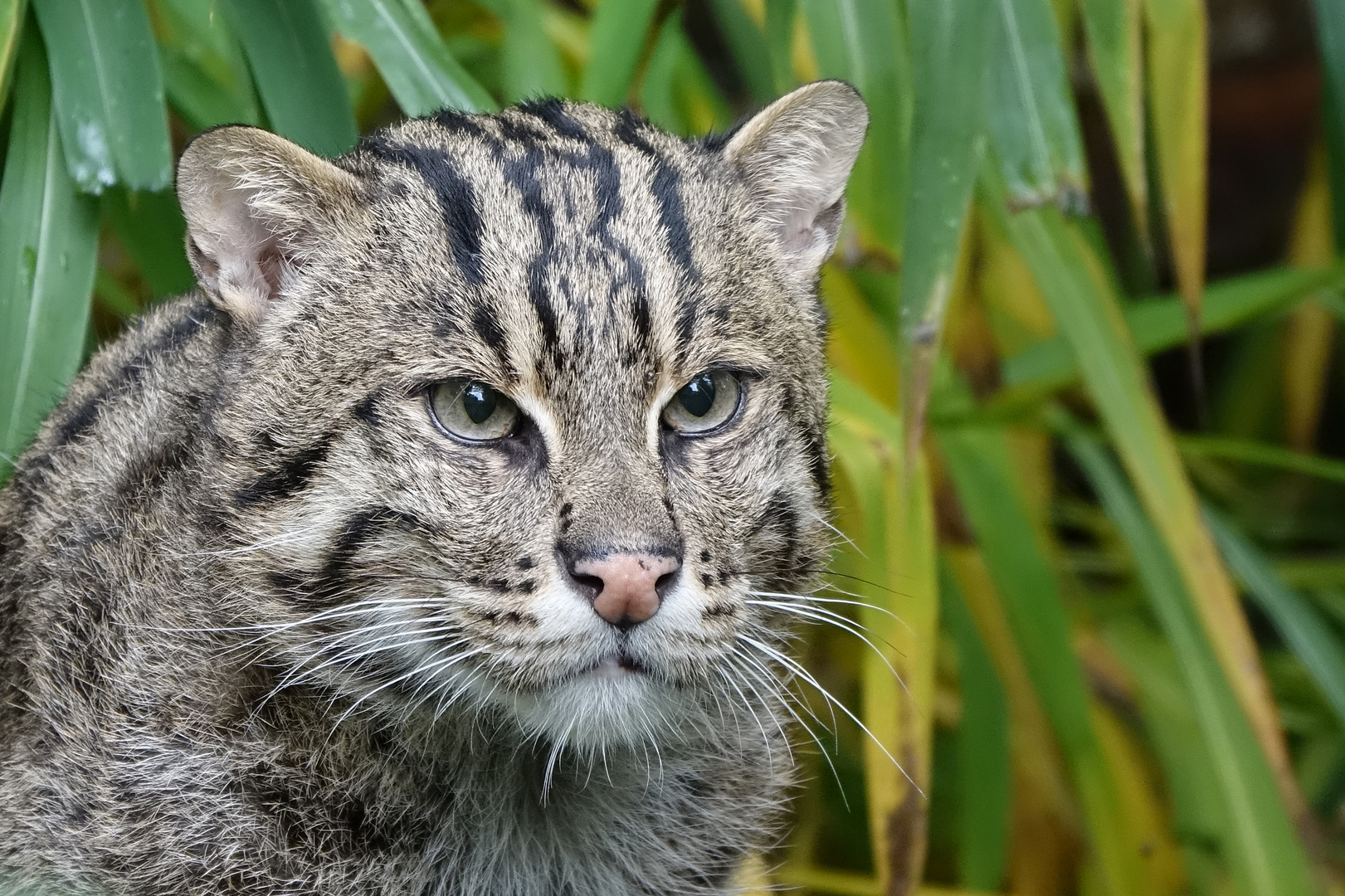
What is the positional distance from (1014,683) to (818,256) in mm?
2251

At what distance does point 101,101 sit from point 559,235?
120 cm

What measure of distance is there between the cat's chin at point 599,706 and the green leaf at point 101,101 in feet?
4.77

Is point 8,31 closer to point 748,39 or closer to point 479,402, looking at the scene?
point 479,402

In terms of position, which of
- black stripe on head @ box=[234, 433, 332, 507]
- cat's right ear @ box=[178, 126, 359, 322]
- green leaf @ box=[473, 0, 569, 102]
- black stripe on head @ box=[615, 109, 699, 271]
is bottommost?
black stripe on head @ box=[234, 433, 332, 507]

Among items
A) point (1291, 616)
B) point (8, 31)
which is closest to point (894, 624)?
point (1291, 616)

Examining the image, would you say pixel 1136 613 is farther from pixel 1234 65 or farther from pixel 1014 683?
pixel 1234 65

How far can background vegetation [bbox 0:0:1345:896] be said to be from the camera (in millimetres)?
3129

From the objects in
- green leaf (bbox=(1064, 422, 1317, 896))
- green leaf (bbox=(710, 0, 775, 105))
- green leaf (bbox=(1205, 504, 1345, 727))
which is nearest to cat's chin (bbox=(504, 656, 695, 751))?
green leaf (bbox=(1064, 422, 1317, 896))

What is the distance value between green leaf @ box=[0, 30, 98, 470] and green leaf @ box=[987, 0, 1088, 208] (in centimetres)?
202

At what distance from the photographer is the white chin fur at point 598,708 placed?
247 cm

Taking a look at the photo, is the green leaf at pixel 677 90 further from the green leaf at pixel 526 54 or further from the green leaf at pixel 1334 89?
the green leaf at pixel 1334 89

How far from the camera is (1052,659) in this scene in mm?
4352

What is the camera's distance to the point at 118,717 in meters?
2.78

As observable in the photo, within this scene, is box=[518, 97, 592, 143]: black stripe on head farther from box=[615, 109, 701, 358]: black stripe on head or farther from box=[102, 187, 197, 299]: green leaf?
box=[102, 187, 197, 299]: green leaf
